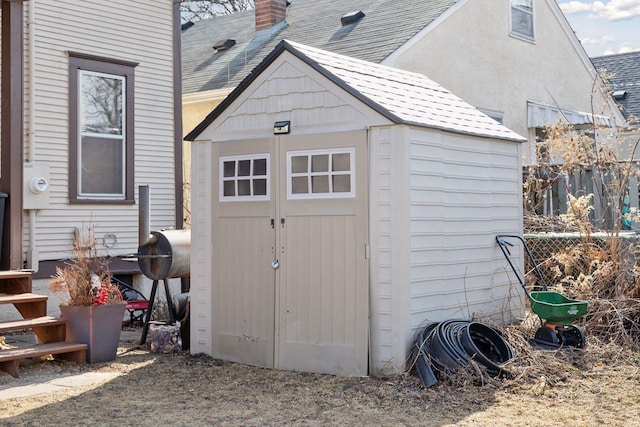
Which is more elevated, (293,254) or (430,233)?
(430,233)

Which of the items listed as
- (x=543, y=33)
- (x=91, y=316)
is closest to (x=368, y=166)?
(x=91, y=316)

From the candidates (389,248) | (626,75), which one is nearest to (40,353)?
(389,248)

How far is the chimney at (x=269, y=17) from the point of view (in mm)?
16750

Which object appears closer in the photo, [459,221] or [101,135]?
[459,221]

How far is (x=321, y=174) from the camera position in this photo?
7.18m

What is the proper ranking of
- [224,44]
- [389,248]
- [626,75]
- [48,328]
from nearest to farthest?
1. [389,248]
2. [48,328]
3. [224,44]
4. [626,75]

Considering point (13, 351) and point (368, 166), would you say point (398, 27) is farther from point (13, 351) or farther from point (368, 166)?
point (13, 351)

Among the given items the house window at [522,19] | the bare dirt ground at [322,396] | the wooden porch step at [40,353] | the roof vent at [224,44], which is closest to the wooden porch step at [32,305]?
the wooden porch step at [40,353]

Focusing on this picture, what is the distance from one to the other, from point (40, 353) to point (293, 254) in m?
2.48

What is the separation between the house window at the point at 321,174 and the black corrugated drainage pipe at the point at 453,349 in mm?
1405

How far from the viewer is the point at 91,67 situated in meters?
10.7

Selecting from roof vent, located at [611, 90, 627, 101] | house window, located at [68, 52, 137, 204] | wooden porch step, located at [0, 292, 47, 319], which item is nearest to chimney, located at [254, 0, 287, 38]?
house window, located at [68, 52, 137, 204]

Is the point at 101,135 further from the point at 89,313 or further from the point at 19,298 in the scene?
the point at 89,313

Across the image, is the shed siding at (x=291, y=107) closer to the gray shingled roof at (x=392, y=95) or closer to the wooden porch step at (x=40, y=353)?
the gray shingled roof at (x=392, y=95)
